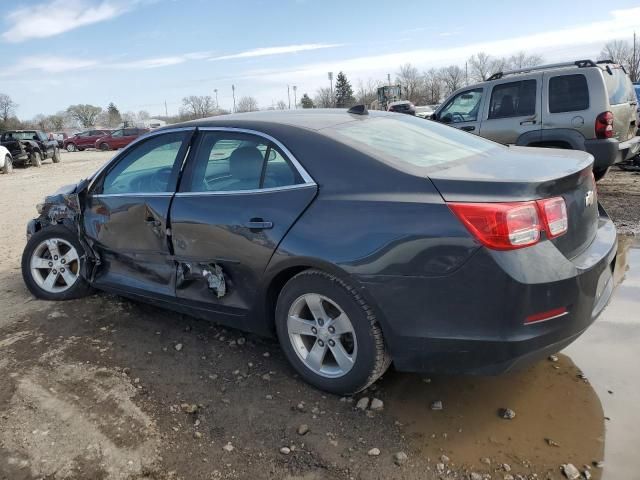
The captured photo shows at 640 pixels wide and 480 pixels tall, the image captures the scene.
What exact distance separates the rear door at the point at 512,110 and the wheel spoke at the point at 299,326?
590cm

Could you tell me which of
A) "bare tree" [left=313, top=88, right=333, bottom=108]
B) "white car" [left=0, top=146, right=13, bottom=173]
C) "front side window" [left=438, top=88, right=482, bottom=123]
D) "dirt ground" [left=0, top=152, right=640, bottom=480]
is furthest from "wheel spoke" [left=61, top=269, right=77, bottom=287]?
"bare tree" [left=313, top=88, right=333, bottom=108]

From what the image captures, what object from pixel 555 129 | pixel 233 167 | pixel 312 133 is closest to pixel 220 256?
pixel 233 167

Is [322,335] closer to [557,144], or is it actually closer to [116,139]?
[557,144]

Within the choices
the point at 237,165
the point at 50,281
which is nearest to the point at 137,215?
the point at 237,165

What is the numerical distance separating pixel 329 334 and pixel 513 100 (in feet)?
20.5

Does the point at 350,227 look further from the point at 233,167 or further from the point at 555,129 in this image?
the point at 555,129

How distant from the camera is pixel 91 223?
430 cm

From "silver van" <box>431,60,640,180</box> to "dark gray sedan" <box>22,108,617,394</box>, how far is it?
427 cm

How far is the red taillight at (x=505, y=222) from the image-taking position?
238cm

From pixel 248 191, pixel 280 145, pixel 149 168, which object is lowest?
pixel 248 191

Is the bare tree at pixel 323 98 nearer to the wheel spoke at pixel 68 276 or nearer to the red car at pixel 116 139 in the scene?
the red car at pixel 116 139

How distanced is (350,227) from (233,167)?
3.52 feet

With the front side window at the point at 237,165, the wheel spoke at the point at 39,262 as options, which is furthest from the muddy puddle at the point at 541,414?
the wheel spoke at the point at 39,262

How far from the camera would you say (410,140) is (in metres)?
3.30
